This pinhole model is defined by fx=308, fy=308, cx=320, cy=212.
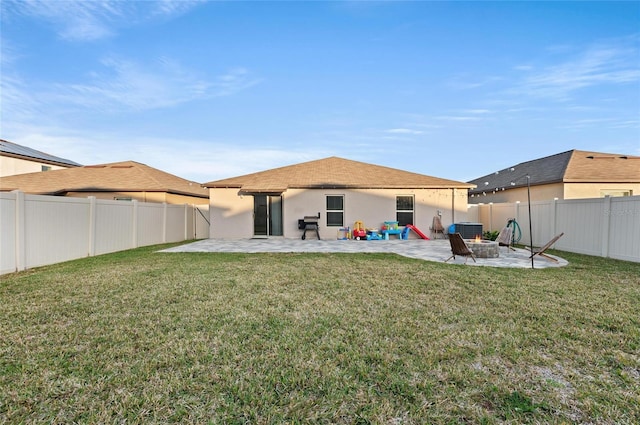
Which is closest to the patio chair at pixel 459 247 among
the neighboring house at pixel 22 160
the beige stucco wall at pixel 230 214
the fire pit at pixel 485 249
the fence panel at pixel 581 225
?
the fire pit at pixel 485 249

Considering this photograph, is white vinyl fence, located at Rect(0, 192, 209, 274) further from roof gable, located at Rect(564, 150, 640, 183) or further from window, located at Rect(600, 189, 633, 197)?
window, located at Rect(600, 189, 633, 197)

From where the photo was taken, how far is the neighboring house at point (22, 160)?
23.2 metres

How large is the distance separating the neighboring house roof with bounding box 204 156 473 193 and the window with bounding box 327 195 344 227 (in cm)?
68

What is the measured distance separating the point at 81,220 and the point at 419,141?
641 inches

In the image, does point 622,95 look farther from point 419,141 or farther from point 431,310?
point 431,310

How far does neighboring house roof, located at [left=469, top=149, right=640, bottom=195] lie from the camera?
16.3 meters

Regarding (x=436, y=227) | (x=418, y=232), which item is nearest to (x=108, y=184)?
(x=418, y=232)

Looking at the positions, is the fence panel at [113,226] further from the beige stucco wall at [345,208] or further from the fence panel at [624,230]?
the fence panel at [624,230]

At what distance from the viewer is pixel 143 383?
2.59 metres

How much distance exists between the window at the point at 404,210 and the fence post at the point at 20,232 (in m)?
14.2

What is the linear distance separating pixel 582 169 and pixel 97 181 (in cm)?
2847

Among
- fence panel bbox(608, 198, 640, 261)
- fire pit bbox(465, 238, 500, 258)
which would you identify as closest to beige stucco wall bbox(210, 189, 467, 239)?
fire pit bbox(465, 238, 500, 258)

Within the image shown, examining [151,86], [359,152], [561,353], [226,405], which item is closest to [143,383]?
[226,405]

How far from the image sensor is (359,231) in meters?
15.4
